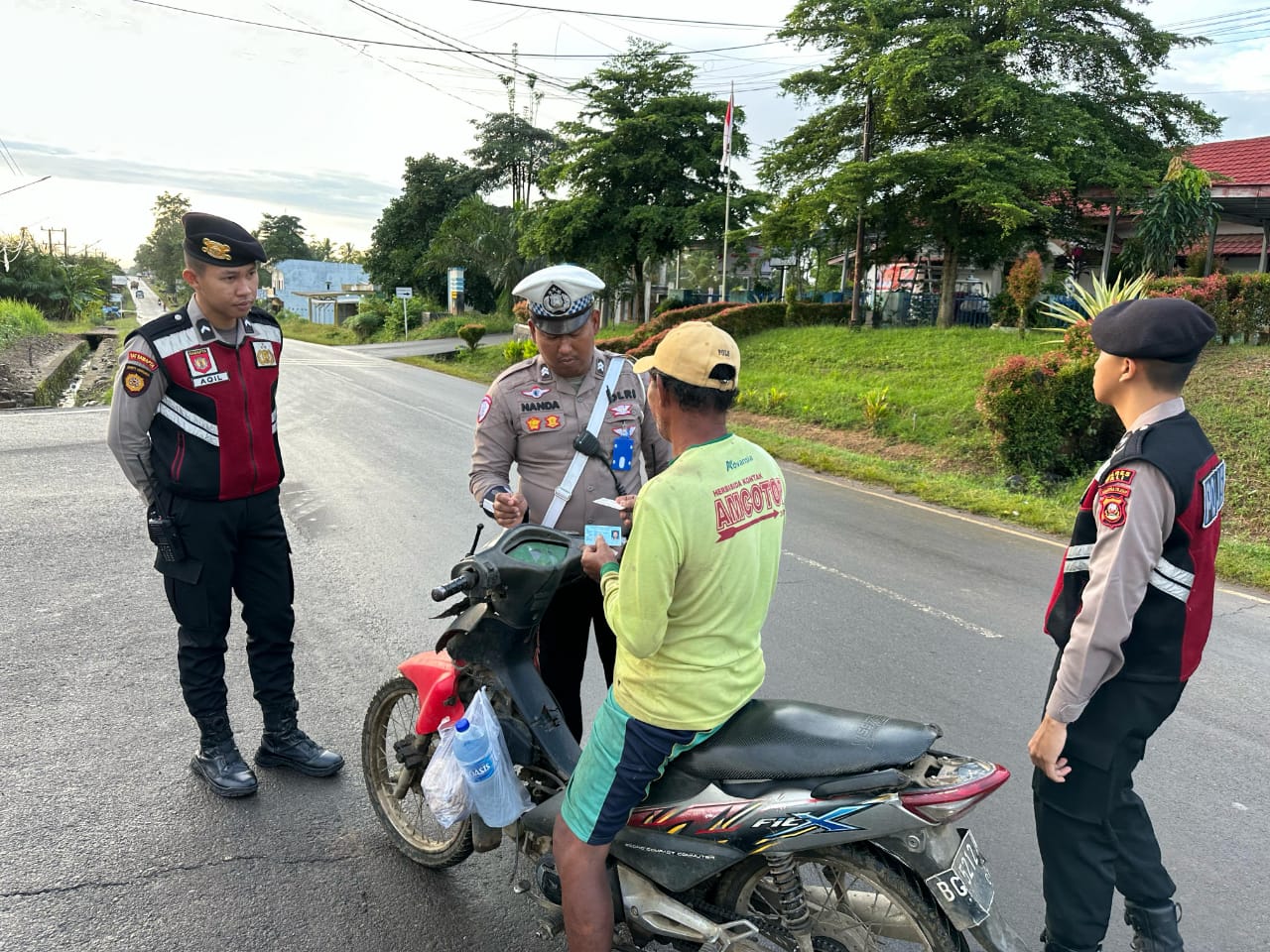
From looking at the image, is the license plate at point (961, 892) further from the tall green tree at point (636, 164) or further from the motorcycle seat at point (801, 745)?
the tall green tree at point (636, 164)

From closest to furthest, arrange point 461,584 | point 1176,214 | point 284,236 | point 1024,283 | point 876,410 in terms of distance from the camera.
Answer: point 461,584 → point 876,410 → point 1024,283 → point 1176,214 → point 284,236

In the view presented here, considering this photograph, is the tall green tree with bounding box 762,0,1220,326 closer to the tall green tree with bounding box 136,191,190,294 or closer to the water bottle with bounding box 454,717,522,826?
the water bottle with bounding box 454,717,522,826

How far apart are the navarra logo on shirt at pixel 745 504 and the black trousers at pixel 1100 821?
1.02 metres

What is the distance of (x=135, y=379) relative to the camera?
3.07 metres

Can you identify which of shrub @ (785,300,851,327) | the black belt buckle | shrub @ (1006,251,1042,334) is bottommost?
the black belt buckle

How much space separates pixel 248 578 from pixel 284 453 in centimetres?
753

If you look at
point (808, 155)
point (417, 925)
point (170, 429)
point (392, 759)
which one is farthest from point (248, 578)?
point (808, 155)

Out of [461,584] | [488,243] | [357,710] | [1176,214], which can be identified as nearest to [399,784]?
[461,584]

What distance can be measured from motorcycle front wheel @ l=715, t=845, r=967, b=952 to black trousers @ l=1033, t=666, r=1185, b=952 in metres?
0.55

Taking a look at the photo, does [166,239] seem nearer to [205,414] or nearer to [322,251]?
[322,251]

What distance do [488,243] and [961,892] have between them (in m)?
45.1

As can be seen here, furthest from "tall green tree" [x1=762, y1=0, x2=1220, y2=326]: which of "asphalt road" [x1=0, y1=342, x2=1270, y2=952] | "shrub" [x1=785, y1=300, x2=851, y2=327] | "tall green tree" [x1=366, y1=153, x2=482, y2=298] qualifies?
"tall green tree" [x1=366, y1=153, x2=482, y2=298]

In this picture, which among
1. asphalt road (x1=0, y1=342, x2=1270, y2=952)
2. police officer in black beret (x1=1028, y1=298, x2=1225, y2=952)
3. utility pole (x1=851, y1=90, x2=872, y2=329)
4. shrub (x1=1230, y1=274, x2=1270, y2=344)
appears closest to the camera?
police officer in black beret (x1=1028, y1=298, x2=1225, y2=952)

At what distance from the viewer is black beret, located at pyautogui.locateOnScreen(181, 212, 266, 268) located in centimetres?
308
